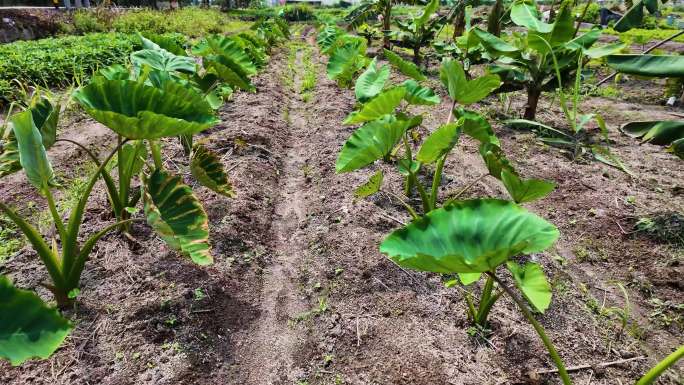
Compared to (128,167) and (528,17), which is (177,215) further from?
(528,17)

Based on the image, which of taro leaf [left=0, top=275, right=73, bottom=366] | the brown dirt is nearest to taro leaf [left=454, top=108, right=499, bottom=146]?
the brown dirt

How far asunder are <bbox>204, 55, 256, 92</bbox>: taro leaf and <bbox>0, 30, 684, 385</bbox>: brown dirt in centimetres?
66

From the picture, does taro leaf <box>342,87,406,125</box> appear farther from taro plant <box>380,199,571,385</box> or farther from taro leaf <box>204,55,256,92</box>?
taro plant <box>380,199,571,385</box>

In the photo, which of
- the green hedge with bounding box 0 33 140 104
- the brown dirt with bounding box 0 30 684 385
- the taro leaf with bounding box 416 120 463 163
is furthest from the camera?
the green hedge with bounding box 0 33 140 104

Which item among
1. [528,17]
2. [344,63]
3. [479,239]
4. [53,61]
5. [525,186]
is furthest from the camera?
[53,61]

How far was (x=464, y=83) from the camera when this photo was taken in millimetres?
2287


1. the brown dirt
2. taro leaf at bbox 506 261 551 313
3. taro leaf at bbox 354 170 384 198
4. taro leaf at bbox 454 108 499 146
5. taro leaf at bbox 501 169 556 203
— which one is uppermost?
taro leaf at bbox 454 108 499 146

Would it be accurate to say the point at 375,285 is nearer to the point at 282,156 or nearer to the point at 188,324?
the point at 188,324

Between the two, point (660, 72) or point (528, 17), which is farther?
point (528, 17)

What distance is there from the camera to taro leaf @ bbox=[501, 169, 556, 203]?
1459 millimetres

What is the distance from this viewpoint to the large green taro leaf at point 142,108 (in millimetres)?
1446

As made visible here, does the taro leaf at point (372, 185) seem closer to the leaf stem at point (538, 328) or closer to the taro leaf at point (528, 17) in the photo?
the leaf stem at point (538, 328)

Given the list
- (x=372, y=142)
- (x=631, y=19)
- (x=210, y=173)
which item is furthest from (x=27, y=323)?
(x=631, y=19)

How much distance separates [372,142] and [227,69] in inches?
51.9
